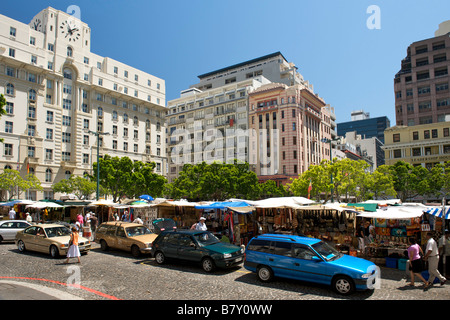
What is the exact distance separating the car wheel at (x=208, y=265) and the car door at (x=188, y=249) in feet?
0.85

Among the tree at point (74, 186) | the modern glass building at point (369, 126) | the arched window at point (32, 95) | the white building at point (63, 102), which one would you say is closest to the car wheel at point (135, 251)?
the tree at point (74, 186)

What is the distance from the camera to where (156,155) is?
235ft

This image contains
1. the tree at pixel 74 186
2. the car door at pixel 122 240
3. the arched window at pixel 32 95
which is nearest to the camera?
the car door at pixel 122 240

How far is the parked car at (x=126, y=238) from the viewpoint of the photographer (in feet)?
50.4

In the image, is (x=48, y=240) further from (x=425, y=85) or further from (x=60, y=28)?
(x=425, y=85)

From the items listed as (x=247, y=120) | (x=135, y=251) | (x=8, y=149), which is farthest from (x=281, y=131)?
(x=135, y=251)

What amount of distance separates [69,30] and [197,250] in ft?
198

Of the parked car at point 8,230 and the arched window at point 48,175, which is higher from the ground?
the arched window at point 48,175

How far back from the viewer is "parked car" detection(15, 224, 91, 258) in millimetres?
15156

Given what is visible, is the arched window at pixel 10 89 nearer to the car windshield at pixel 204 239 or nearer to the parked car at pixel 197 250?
the parked car at pixel 197 250

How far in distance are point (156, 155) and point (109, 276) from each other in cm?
6123

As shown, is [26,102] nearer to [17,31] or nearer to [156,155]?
[17,31]

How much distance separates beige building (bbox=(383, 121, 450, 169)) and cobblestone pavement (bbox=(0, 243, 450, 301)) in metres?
52.9
